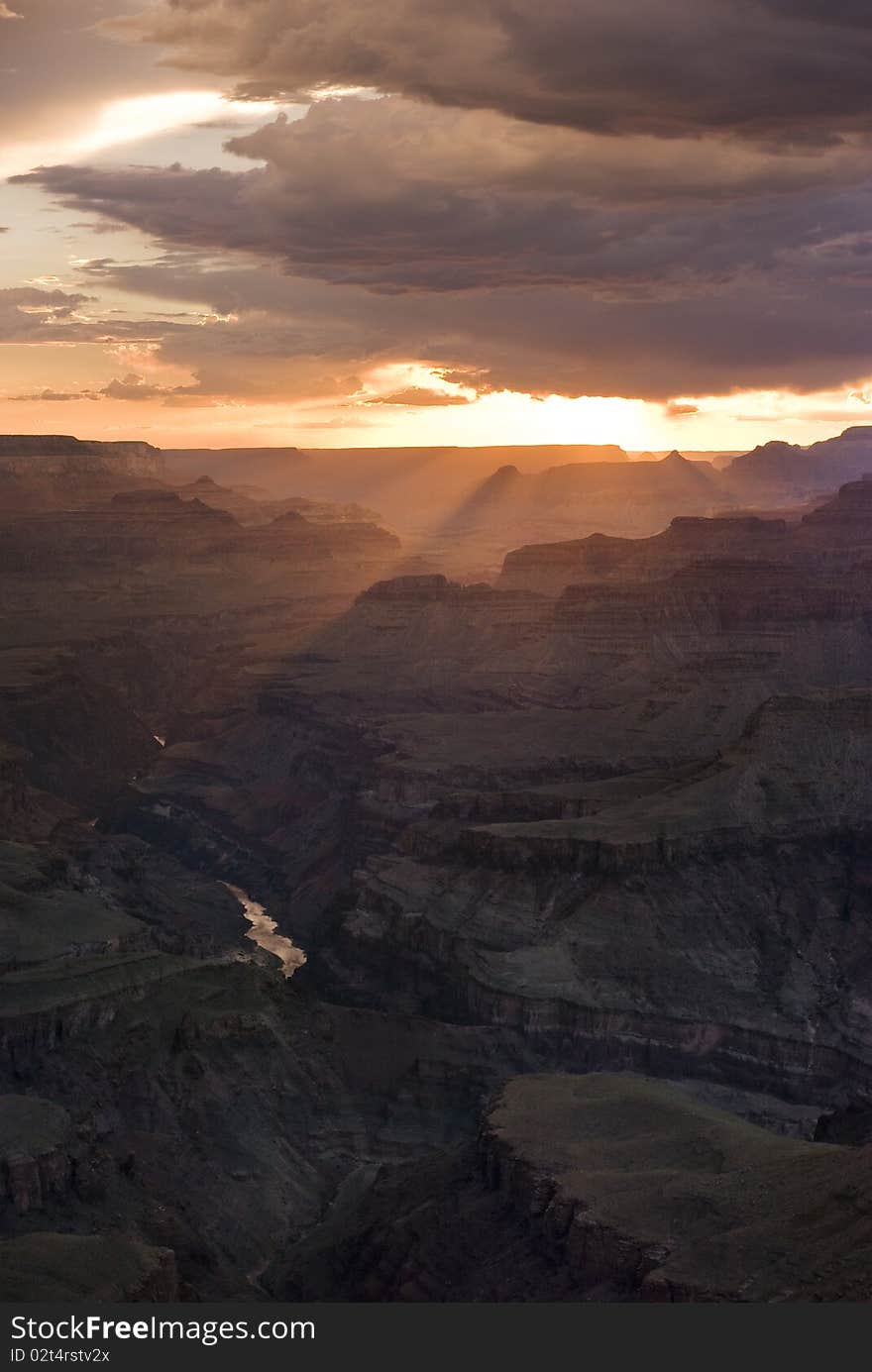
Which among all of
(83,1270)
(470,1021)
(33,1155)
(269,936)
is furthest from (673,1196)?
(269,936)

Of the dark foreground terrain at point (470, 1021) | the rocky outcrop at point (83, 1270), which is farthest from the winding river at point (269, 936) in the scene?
the rocky outcrop at point (83, 1270)

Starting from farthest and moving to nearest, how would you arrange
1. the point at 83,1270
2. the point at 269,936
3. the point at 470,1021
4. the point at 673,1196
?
1. the point at 269,936
2. the point at 470,1021
3. the point at 673,1196
4. the point at 83,1270

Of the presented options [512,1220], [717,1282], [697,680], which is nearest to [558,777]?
[697,680]

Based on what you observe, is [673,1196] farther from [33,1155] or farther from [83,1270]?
[33,1155]

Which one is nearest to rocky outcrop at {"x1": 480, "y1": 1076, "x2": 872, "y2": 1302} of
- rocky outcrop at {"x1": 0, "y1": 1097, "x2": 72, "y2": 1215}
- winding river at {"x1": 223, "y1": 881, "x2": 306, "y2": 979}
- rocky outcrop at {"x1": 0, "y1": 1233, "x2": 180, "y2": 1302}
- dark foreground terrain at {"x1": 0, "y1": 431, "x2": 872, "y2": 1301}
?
dark foreground terrain at {"x1": 0, "y1": 431, "x2": 872, "y2": 1301}

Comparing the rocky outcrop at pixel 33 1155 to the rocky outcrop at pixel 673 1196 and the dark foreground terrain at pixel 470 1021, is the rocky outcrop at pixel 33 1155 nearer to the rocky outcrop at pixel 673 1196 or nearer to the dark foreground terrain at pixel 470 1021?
the dark foreground terrain at pixel 470 1021

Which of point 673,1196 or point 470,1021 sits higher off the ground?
point 673,1196

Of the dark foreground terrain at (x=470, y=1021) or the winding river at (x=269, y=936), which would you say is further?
the winding river at (x=269, y=936)

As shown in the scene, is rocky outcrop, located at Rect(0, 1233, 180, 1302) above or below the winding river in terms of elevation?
above

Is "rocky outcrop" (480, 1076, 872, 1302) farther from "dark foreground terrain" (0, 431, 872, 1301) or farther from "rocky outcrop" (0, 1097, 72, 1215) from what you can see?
"rocky outcrop" (0, 1097, 72, 1215)
